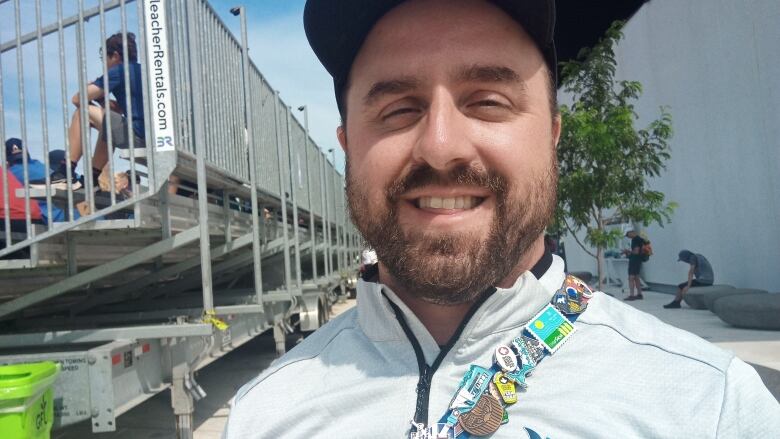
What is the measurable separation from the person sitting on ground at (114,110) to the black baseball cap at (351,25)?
2.50 metres

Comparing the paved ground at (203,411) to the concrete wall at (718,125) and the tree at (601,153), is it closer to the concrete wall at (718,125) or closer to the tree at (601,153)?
the tree at (601,153)

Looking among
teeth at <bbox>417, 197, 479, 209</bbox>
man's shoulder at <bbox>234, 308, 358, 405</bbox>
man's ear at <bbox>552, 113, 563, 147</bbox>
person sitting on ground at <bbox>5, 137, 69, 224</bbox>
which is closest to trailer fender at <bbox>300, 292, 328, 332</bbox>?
person sitting on ground at <bbox>5, 137, 69, 224</bbox>

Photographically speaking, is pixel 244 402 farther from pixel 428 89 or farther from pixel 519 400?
pixel 428 89

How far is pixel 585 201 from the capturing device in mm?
8148

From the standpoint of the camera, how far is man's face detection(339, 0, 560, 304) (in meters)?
1.30

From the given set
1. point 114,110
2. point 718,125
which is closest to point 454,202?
point 114,110

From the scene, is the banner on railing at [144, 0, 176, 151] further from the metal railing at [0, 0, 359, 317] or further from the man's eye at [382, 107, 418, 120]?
the man's eye at [382, 107, 418, 120]

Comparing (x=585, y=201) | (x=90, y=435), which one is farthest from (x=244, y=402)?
(x=585, y=201)

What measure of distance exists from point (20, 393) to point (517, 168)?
2.79m

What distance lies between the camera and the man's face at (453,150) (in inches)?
51.1

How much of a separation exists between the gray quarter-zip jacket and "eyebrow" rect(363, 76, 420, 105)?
1.43 ft

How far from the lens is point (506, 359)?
1.25 meters

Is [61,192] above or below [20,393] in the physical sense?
above

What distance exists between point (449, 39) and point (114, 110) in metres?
3.12
